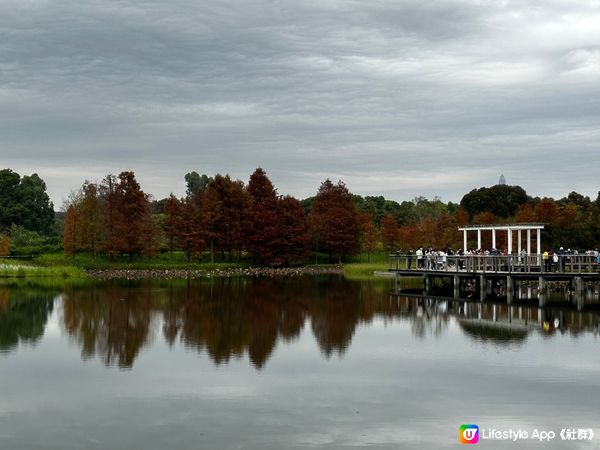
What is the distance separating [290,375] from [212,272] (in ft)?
160

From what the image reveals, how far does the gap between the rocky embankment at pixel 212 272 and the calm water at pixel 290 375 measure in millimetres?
28327

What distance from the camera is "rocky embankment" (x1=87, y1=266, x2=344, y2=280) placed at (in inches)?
2522

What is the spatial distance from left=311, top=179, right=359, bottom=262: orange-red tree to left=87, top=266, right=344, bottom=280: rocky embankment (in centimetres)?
389

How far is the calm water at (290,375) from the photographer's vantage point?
14.4 meters

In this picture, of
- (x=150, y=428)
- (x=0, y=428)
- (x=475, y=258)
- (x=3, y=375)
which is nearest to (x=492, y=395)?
(x=150, y=428)

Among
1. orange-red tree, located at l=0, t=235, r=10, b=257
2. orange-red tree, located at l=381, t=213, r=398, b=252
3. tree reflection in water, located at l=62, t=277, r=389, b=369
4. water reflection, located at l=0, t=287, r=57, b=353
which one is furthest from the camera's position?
orange-red tree, located at l=381, t=213, r=398, b=252

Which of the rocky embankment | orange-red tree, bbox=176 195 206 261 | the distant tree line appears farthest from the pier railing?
orange-red tree, bbox=176 195 206 261

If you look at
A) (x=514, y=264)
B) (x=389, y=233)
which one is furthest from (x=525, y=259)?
(x=389, y=233)

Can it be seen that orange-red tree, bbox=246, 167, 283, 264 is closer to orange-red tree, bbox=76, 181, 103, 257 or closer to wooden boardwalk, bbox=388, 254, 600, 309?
orange-red tree, bbox=76, 181, 103, 257

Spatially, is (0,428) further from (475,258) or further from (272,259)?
(272,259)

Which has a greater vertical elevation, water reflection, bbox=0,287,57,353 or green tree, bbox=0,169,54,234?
green tree, bbox=0,169,54,234

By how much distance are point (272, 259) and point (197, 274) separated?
10806 mm

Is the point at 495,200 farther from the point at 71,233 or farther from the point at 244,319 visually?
the point at 244,319

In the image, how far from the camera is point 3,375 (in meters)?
19.6
